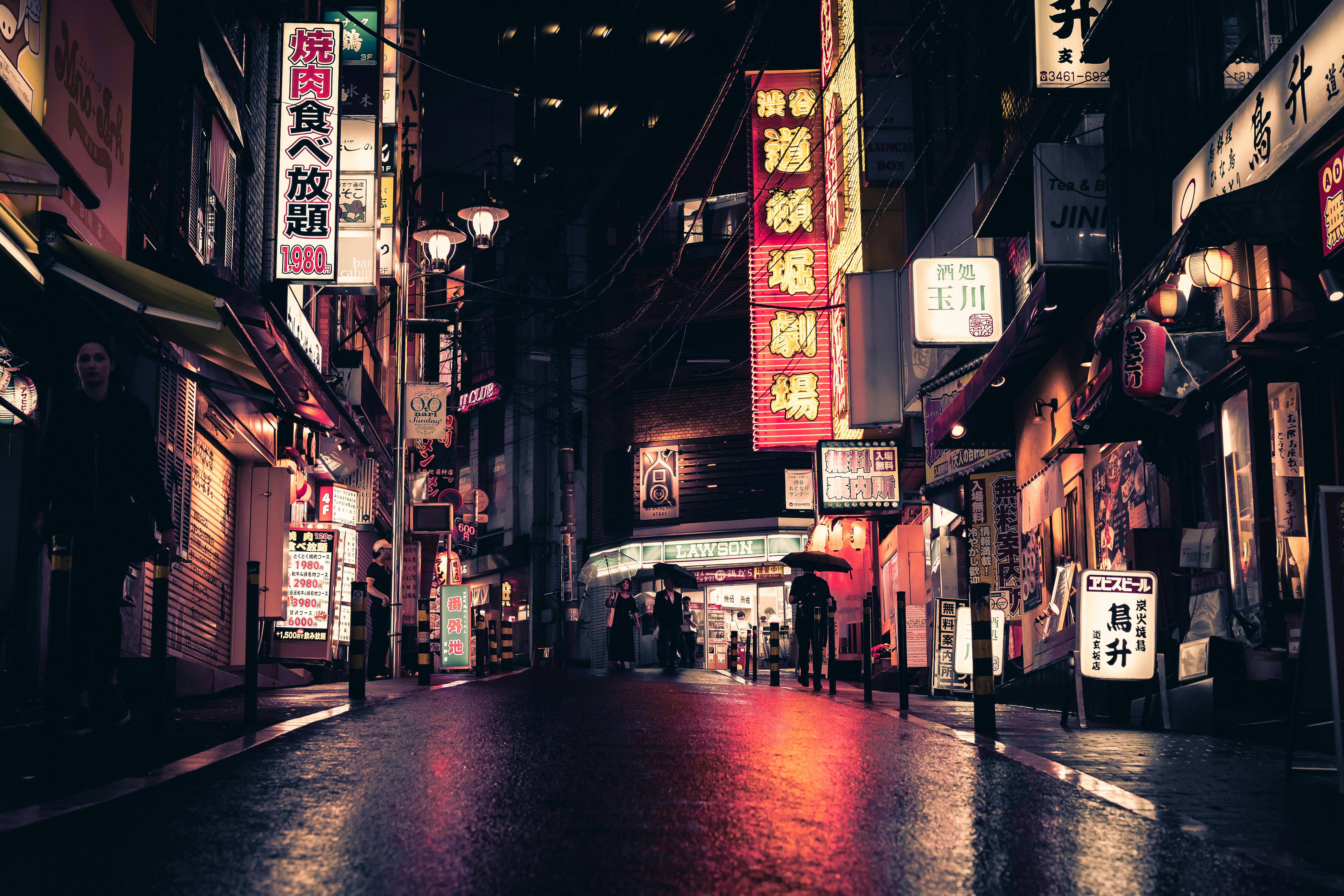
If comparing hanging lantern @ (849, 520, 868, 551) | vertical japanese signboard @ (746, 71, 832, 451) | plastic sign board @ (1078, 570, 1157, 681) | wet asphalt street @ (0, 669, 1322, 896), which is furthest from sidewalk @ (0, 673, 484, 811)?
hanging lantern @ (849, 520, 868, 551)

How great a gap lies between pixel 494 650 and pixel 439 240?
105 feet

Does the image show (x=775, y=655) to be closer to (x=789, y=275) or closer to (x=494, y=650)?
(x=789, y=275)

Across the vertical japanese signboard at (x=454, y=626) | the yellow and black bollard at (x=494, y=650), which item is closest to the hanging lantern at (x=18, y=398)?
the yellow and black bollard at (x=494, y=650)

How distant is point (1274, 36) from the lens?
10938 millimetres

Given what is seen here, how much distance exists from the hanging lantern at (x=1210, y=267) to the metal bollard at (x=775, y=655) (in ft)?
31.8

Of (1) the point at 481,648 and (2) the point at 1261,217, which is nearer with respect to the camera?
(2) the point at 1261,217

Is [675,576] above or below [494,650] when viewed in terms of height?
above

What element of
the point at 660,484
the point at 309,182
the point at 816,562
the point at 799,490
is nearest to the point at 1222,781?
the point at 309,182

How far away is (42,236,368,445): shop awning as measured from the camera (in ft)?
33.1

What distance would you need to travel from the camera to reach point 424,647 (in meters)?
16.9

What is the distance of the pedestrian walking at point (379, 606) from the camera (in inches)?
758

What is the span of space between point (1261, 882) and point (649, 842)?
6.35 ft

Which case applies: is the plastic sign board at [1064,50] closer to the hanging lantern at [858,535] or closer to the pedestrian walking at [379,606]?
the pedestrian walking at [379,606]

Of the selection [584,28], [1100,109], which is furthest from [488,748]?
[584,28]
